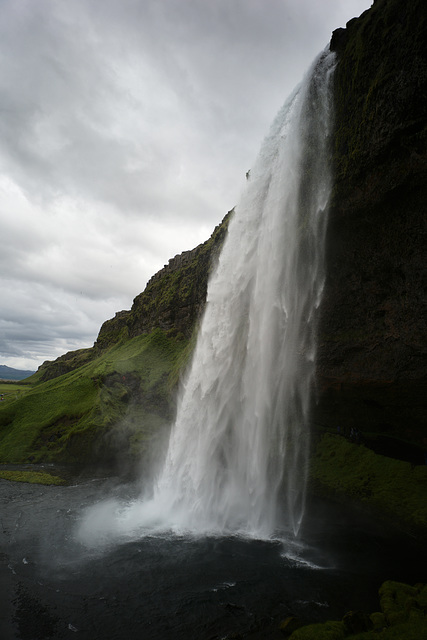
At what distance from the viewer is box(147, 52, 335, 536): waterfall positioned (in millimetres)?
18141

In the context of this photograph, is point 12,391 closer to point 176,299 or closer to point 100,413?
point 176,299

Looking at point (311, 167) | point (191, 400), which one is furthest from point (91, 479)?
point (311, 167)

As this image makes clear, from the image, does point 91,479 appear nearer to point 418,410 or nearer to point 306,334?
point 306,334

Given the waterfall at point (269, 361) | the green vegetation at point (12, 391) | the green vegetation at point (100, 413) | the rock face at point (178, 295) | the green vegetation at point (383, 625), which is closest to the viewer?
the green vegetation at point (383, 625)

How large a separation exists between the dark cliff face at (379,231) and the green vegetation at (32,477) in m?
21.3

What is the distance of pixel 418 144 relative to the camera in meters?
13.2

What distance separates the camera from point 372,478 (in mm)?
17188

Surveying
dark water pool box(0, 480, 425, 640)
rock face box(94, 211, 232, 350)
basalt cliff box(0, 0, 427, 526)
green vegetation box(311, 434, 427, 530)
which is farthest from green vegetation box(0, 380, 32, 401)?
basalt cliff box(0, 0, 427, 526)

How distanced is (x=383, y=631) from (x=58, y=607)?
9494 millimetres

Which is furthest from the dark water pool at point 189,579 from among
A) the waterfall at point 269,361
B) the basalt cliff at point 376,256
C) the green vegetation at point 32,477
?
the green vegetation at point 32,477

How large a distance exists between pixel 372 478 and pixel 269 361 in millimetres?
8147

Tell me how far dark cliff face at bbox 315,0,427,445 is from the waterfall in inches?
43.8

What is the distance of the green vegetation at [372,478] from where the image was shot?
1523cm

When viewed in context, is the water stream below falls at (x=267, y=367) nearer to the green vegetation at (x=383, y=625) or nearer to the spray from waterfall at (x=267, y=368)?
the spray from waterfall at (x=267, y=368)
